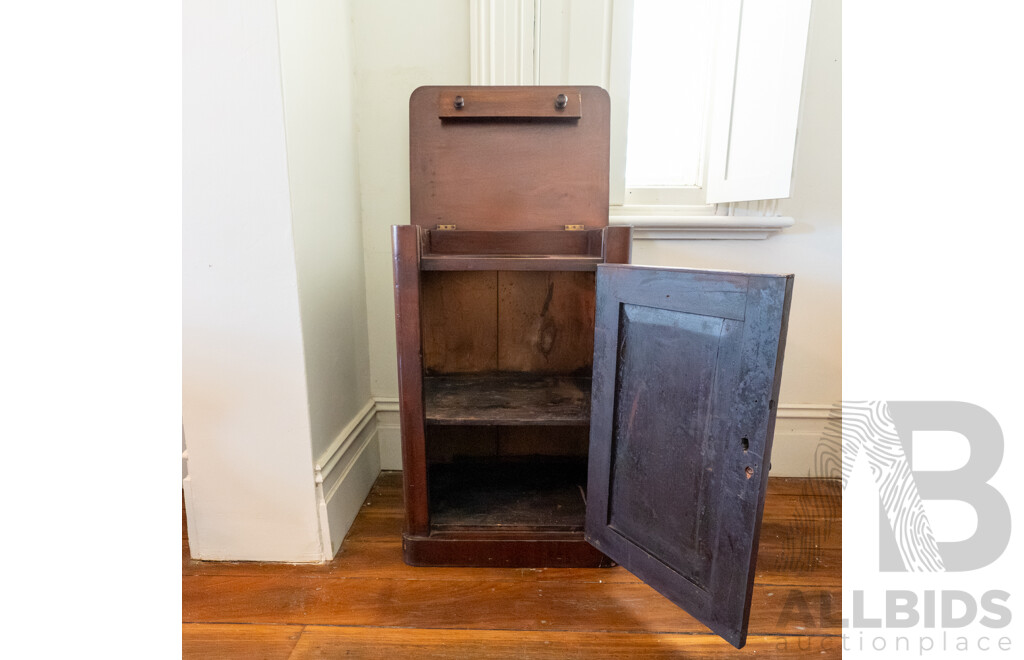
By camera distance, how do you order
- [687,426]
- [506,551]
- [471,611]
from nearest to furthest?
[687,426] → [471,611] → [506,551]

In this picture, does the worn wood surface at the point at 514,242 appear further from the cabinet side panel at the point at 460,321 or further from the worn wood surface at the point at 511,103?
the worn wood surface at the point at 511,103

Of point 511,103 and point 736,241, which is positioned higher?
point 511,103

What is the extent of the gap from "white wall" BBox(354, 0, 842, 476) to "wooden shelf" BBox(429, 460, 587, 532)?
409mm

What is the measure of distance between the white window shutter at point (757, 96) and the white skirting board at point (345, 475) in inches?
53.1

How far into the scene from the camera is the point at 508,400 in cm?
125

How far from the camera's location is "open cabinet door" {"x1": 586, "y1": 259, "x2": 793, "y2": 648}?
2.49 ft

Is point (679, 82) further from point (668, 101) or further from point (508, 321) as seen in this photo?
point (508, 321)

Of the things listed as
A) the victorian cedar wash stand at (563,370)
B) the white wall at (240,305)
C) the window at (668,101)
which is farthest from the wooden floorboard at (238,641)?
the window at (668,101)

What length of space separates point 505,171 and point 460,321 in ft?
1.54

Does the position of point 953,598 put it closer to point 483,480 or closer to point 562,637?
point 562,637

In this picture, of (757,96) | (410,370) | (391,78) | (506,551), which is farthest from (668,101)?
(506,551)

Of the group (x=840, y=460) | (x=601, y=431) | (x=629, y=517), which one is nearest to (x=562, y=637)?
(x=629, y=517)

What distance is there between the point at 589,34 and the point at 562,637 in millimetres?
1600

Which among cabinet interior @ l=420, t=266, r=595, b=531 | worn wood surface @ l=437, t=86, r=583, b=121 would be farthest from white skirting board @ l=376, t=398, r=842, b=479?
worn wood surface @ l=437, t=86, r=583, b=121
